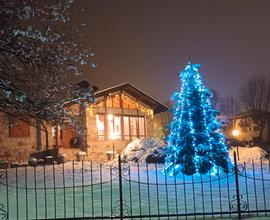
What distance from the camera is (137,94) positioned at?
108 ft

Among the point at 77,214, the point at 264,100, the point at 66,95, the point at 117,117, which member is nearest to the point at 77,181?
the point at 66,95

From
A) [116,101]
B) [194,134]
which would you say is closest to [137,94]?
[116,101]

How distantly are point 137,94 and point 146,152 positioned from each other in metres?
11.4

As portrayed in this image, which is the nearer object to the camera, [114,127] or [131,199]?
[131,199]

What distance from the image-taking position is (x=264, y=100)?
5962cm

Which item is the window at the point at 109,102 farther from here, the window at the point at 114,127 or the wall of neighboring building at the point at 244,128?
the wall of neighboring building at the point at 244,128

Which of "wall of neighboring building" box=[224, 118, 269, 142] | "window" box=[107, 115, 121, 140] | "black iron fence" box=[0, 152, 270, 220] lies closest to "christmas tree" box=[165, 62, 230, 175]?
"black iron fence" box=[0, 152, 270, 220]

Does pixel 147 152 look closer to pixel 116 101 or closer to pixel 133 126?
pixel 116 101

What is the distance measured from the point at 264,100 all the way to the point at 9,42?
55102 mm

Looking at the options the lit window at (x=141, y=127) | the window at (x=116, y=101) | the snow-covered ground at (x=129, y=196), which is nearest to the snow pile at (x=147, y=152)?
the snow-covered ground at (x=129, y=196)

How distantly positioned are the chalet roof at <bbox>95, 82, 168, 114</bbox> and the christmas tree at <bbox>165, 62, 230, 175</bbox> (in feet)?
47.2

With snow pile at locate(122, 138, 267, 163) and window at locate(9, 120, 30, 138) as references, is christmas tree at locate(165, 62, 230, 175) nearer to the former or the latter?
snow pile at locate(122, 138, 267, 163)

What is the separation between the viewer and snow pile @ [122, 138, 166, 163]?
21.3m

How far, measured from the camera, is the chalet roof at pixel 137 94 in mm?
30844
